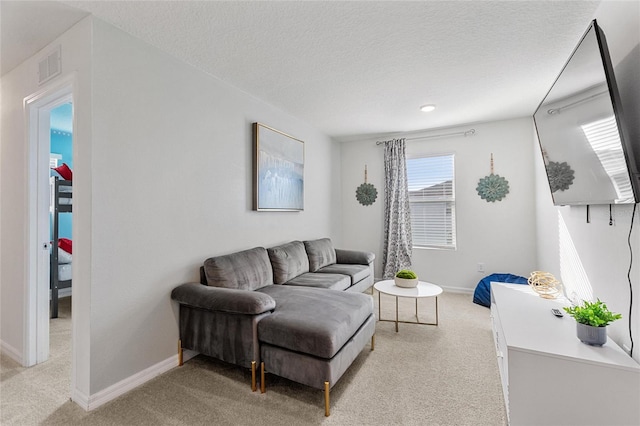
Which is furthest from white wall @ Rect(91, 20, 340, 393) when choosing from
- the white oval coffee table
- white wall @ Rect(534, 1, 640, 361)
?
white wall @ Rect(534, 1, 640, 361)

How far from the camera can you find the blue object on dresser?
367 centimetres

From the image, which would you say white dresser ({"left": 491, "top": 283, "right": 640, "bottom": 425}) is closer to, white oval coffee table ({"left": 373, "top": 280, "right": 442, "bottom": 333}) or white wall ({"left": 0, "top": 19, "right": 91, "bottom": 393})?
white oval coffee table ({"left": 373, "top": 280, "right": 442, "bottom": 333})

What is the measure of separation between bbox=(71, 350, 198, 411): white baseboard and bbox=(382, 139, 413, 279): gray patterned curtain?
10.8 ft

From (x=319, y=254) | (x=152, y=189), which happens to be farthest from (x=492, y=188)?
(x=152, y=189)

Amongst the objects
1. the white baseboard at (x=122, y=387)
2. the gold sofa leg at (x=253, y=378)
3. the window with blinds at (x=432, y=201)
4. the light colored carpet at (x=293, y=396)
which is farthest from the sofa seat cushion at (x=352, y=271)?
the white baseboard at (x=122, y=387)

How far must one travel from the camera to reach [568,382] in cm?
143

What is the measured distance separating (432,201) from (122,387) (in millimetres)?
4297

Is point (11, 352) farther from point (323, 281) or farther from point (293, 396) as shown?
point (323, 281)

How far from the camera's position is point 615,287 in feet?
5.27

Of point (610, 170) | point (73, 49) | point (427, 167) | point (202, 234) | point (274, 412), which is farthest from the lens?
point (427, 167)

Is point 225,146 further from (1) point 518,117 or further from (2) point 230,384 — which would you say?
(1) point 518,117

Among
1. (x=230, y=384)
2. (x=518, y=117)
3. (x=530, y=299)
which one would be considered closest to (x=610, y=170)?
(x=530, y=299)

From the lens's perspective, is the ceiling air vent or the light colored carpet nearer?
the light colored carpet

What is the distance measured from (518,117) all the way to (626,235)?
10.2 feet
